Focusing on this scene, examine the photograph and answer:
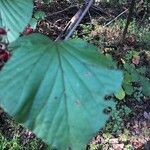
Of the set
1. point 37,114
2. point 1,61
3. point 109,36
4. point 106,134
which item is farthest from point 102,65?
point 109,36

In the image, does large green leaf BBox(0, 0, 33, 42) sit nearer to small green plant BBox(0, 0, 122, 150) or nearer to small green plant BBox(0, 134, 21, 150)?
small green plant BBox(0, 0, 122, 150)

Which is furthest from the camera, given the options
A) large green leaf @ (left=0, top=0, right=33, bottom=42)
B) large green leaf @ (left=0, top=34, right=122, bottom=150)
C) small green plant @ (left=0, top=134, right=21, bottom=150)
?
small green plant @ (left=0, top=134, right=21, bottom=150)

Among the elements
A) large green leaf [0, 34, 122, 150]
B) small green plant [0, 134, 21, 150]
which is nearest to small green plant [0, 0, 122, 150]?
large green leaf [0, 34, 122, 150]

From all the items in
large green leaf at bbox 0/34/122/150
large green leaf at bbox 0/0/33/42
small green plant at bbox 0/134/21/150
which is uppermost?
large green leaf at bbox 0/0/33/42

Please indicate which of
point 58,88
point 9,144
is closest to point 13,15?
point 58,88

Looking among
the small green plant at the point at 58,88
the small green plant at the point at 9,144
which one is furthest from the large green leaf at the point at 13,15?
the small green plant at the point at 9,144

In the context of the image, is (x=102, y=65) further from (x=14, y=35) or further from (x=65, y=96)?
(x=14, y=35)

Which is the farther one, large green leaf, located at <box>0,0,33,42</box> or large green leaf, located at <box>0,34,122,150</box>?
large green leaf, located at <box>0,0,33,42</box>

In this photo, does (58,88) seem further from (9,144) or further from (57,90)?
(9,144)
